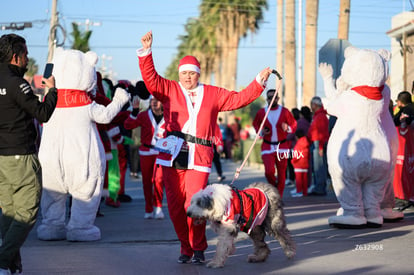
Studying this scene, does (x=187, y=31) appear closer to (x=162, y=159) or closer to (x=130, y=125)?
(x=130, y=125)

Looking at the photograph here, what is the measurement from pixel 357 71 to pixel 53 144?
13.7 feet

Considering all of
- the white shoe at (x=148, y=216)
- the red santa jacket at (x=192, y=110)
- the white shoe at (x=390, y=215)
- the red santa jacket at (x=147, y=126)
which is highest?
the red santa jacket at (x=192, y=110)

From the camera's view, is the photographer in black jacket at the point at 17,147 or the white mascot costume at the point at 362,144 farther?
the white mascot costume at the point at 362,144

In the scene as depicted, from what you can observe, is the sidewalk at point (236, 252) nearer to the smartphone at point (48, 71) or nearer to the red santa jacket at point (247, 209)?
the red santa jacket at point (247, 209)

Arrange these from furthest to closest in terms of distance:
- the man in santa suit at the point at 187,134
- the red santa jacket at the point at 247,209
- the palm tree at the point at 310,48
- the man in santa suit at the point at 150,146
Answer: the palm tree at the point at 310,48, the man in santa suit at the point at 150,146, the man in santa suit at the point at 187,134, the red santa jacket at the point at 247,209

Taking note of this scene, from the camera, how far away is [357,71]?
9680mm

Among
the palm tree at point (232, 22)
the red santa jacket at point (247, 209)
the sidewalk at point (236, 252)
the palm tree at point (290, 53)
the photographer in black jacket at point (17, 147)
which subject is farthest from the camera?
the palm tree at point (232, 22)

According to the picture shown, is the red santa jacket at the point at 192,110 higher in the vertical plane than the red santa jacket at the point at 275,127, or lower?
higher

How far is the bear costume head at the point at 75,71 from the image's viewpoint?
9.17m

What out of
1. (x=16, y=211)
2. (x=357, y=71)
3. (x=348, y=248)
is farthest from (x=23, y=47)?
(x=357, y=71)

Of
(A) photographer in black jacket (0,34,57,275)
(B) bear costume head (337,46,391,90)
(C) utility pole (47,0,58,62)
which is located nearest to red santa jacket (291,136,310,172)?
(B) bear costume head (337,46,391,90)

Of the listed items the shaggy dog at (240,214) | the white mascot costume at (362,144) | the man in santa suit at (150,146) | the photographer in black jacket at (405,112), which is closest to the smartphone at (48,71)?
the shaggy dog at (240,214)

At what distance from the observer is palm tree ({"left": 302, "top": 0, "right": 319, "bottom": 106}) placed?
2500 centimetres

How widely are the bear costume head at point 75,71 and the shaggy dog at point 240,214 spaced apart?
292 centimetres
